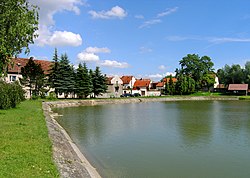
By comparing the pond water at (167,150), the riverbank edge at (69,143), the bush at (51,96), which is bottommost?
the pond water at (167,150)

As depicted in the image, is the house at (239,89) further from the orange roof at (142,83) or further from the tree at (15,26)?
the tree at (15,26)

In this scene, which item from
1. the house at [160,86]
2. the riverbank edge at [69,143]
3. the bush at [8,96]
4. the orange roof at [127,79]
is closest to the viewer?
the riverbank edge at [69,143]

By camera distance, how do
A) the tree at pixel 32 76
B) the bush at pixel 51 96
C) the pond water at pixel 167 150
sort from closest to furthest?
the pond water at pixel 167 150 → the tree at pixel 32 76 → the bush at pixel 51 96

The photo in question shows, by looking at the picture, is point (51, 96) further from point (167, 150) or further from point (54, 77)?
point (167, 150)

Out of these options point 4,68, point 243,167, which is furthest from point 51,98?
point 243,167

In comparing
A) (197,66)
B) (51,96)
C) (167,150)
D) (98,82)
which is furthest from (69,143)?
(197,66)

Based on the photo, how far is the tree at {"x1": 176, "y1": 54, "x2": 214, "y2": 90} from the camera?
83.9 m

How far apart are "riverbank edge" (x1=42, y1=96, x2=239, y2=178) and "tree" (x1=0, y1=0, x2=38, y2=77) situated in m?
4.81

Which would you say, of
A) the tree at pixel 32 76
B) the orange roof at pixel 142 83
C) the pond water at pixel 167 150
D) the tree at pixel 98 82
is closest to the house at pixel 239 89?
the orange roof at pixel 142 83

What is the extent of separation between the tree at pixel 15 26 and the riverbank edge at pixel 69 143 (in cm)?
481

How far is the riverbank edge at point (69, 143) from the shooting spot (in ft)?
27.6

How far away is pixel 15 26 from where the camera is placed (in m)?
11.4

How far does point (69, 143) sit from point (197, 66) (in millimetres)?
75707

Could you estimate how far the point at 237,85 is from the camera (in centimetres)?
8062
